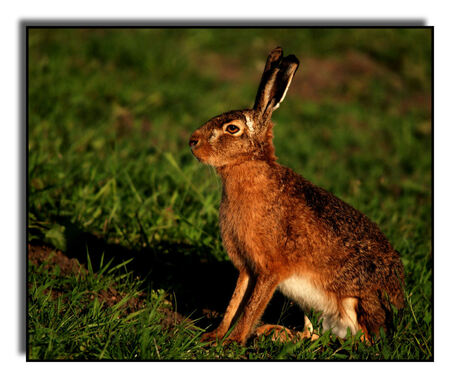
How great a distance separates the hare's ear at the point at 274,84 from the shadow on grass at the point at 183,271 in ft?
4.95

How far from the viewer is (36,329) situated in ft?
11.4

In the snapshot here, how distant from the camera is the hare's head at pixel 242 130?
3.98 metres

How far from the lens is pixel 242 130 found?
402 centimetres

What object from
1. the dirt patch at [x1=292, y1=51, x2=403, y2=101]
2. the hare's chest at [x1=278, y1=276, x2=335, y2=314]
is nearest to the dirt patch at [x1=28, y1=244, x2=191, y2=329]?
the hare's chest at [x1=278, y1=276, x2=335, y2=314]

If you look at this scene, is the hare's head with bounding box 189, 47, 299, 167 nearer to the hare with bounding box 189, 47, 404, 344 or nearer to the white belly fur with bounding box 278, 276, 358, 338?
the hare with bounding box 189, 47, 404, 344

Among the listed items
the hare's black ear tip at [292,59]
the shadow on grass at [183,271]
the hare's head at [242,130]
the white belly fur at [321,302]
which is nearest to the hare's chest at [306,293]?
the white belly fur at [321,302]

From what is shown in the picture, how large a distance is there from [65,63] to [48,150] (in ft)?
7.64

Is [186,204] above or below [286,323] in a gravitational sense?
above

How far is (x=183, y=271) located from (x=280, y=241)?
1.27 metres

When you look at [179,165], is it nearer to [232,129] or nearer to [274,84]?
[232,129]

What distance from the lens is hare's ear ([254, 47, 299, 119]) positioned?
389cm

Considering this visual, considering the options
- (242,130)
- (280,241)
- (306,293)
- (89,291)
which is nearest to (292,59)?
(242,130)
